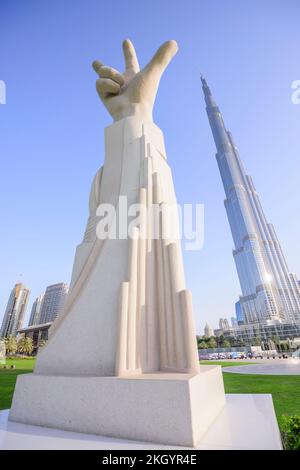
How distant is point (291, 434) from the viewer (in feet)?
11.8

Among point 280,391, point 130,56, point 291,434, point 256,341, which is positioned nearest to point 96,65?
point 130,56

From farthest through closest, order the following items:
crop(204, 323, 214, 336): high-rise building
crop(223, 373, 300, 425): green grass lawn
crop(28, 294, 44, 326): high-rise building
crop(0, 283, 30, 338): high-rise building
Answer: crop(204, 323, 214, 336): high-rise building, crop(28, 294, 44, 326): high-rise building, crop(0, 283, 30, 338): high-rise building, crop(223, 373, 300, 425): green grass lawn

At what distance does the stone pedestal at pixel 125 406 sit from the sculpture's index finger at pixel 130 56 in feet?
28.4

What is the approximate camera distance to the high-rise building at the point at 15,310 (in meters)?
72.5

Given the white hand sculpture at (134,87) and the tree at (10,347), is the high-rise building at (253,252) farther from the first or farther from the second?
the white hand sculpture at (134,87)

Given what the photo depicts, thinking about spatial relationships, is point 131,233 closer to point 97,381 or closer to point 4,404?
point 97,381

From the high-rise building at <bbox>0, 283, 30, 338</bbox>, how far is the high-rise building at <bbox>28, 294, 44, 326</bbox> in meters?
2.71

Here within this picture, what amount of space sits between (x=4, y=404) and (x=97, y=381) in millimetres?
7234

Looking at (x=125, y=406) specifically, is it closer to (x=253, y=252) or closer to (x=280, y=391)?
(x=280, y=391)

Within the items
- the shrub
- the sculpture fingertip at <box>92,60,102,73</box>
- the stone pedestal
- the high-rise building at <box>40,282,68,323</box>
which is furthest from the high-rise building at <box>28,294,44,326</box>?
the shrub

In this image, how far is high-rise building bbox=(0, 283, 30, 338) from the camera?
72.5 metres

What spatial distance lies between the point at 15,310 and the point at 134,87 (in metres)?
84.1

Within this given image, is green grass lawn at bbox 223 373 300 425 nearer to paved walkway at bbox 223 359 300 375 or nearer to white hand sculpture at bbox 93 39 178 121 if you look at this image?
paved walkway at bbox 223 359 300 375

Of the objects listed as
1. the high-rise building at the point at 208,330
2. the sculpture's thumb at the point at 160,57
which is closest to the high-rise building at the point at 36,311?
the high-rise building at the point at 208,330
